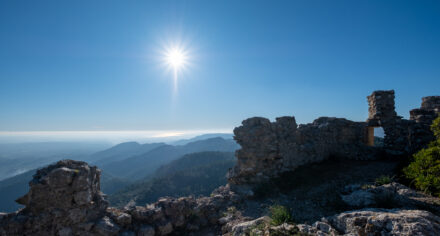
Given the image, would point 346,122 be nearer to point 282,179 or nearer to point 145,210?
point 282,179

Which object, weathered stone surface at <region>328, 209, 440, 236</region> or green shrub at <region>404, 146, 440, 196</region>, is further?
green shrub at <region>404, 146, 440, 196</region>

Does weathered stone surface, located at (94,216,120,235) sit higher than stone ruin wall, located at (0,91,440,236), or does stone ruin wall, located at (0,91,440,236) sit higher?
stone ruin wall, located at (0,91,440,236)

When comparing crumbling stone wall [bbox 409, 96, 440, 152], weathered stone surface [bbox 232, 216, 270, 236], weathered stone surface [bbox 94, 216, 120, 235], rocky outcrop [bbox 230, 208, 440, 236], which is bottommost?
weathered stone surface [bbox 94, 216, 120, 235]

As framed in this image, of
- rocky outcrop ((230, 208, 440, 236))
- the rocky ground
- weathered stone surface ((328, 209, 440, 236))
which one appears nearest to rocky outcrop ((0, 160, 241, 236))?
the rocky ground

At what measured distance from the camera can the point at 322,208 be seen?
6.97 meters

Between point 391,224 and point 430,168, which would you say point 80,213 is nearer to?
point 391,224

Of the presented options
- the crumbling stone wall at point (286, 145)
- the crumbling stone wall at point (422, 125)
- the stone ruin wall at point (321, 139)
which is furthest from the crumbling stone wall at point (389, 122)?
the crumbling stone wall at point (286, 145)

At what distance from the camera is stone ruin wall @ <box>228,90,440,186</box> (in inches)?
416

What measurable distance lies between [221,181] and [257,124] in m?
75.6

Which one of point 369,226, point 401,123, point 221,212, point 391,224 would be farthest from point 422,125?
point 221,212

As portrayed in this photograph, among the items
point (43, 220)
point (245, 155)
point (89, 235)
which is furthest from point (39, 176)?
point (245, 155)

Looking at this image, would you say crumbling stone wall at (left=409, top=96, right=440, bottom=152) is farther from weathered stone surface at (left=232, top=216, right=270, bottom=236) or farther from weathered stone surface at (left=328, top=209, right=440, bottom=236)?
weathered stone surface at (left=232, top=216, right=270, bottom=236)

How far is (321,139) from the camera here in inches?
508

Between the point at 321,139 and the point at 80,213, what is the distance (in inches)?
528
